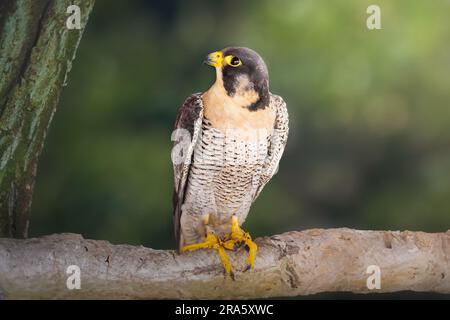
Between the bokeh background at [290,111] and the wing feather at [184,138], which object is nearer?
the wing feather at [184,138]

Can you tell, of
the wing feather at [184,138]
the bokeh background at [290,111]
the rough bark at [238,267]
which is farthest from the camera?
the bokeh background at [290,111]

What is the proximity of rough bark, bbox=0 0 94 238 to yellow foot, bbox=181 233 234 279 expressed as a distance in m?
0.57

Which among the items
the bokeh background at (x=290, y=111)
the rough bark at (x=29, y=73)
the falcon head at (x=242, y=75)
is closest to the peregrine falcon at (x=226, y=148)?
the falcon head at (x=242, y=75)

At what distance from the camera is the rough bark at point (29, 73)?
193 centimetres

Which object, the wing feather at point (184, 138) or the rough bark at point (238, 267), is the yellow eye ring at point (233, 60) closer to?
the wing feather at point (184, 138)

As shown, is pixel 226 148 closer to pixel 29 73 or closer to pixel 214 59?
pixel 214 59

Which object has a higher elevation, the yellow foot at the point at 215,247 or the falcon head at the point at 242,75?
the falcon head at the point at 242,75

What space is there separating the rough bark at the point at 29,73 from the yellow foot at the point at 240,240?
0.68m

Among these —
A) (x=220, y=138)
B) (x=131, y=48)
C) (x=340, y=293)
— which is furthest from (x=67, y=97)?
(x=340, y=293)

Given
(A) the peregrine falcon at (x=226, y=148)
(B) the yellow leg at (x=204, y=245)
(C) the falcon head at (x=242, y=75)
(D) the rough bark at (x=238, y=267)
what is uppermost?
(C) the falcon head at (x=242, y=75)

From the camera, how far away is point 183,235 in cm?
214

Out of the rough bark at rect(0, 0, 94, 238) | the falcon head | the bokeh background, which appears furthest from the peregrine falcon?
the rough bark at rect(0, 0, 94, 238)

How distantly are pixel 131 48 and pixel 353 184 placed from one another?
93 centimetres
